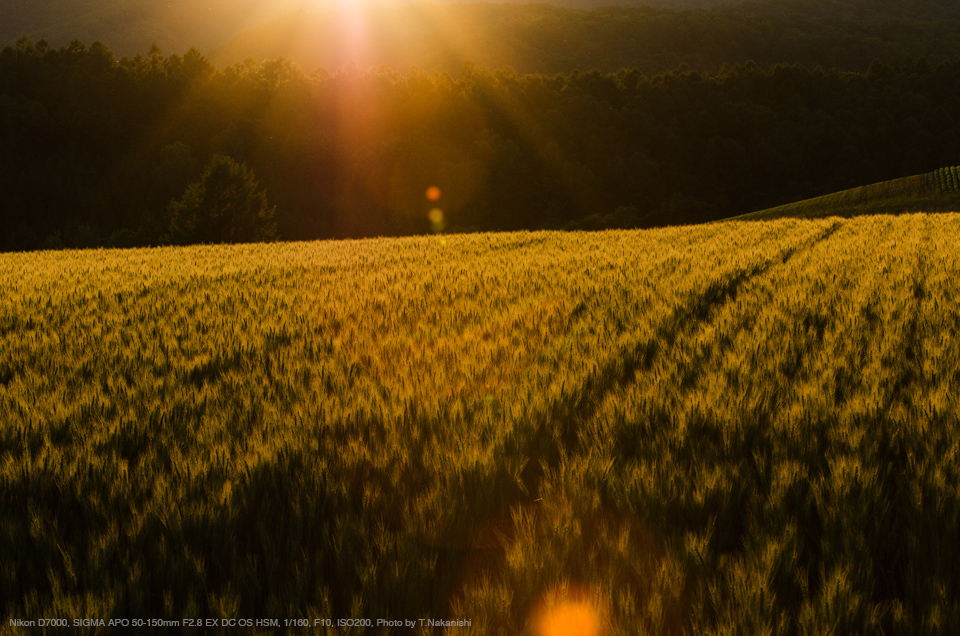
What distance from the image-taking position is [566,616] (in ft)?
3.91

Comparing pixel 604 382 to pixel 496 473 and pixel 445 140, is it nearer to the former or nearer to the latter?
pixel 496 473

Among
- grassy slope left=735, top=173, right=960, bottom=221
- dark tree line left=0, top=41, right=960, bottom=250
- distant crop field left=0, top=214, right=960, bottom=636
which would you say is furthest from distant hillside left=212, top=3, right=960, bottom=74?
distant crop field left=0, top=214, right=960, bottom=636

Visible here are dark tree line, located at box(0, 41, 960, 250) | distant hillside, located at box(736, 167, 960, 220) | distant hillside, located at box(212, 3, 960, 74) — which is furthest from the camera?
distant hillside, located at box(212, 3, 960, 74)

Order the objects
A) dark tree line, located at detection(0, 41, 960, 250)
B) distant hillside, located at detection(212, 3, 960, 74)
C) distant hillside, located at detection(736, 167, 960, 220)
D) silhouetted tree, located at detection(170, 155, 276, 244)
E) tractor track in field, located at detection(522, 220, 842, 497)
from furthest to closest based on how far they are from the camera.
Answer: distant hillside, located at detection(212, 3, 960, 74), dark tree line, located at detection(0, 41, 960, 250), silhouetted tree, located at detection(170, 155, 276, 244), distant hillside, located at detection(736, 167, 960, 220), tractor track in field, located at detection(522, 220, 842, 497)

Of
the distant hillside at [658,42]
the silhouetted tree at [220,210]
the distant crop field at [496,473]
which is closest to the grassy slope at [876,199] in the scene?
the distant crop field at [496,473]

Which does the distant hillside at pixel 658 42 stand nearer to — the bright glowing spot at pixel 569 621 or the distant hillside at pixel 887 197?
the distant hillside at pixel 887 197

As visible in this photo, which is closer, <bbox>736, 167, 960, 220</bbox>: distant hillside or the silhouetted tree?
<bbox>736, 167, 960, 220</bbox>: distant hillside

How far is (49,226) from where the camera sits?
2539 inches

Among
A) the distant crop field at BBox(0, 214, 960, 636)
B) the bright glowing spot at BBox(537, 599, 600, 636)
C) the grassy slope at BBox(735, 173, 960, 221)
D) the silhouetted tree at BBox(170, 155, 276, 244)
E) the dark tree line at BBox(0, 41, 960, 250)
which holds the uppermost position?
the dark tree line at BBox(0, 41, 960, 250)

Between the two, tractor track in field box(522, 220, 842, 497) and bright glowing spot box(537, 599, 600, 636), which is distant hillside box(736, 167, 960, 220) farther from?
bright glowing spot box(537, 599, 600, 636)

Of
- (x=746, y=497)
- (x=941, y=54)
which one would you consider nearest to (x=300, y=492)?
(x=746, y=497)

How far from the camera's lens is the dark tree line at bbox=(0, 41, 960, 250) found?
69125 mm

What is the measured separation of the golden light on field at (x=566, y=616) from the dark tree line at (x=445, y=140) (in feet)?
229

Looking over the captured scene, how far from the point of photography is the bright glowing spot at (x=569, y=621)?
1.17m
